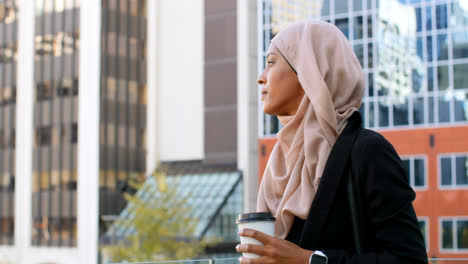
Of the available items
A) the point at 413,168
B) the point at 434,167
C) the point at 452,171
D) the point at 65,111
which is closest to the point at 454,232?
the point at 452,171

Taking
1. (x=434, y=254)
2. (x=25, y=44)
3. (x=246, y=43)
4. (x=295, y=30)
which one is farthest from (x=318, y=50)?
(x=25, y=44)

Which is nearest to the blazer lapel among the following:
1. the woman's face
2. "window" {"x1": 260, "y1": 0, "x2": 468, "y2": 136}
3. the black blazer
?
the black blazer

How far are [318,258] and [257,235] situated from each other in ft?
0.46

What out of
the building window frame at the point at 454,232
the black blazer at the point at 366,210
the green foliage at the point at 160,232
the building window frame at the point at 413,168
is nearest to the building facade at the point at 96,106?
the green foliage at the point at 160,232

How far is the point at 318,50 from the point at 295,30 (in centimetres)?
7

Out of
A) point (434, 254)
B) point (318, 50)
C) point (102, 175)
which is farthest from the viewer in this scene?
point (102, 175)

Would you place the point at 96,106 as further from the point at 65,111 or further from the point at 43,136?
the point at 43,136

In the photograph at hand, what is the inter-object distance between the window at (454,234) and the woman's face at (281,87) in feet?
88.3

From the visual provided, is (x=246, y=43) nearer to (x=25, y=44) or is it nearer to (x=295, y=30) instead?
(x=25, y=44)

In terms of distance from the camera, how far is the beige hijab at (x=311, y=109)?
5.23ft

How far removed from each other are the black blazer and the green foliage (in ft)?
104

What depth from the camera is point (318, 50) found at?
1.65 metres

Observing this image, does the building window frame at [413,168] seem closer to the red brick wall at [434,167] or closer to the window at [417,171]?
the window at [417,171]

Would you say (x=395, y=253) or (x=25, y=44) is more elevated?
(x=25, y=44)
